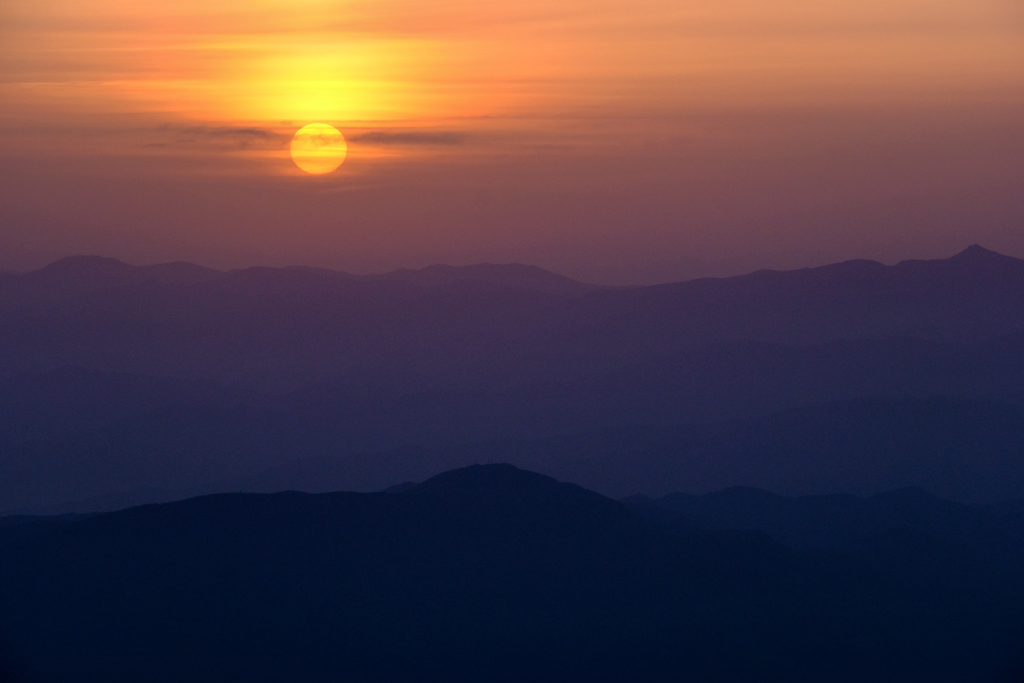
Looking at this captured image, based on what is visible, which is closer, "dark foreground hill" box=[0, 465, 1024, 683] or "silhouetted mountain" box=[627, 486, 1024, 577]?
"dark foreground hill" box=[0, 465, 1024, 683]

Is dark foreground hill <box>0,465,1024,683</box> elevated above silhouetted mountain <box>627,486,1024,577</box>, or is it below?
below

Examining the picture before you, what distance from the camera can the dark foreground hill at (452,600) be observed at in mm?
81188

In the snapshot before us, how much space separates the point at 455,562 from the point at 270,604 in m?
16.5

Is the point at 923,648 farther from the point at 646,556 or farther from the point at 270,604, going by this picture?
the point at 270,604

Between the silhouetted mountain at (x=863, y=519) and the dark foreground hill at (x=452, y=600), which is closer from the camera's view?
the dark foreground hill at (x=452, y=600)

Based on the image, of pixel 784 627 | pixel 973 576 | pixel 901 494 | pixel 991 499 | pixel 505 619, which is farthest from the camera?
pixel 991 499

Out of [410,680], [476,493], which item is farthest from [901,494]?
[410,680]

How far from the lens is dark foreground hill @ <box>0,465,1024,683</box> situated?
81188 mm

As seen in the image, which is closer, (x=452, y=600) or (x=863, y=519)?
(x=452, y=600)

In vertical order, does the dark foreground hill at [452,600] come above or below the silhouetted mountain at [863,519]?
below

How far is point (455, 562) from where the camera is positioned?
9200cm

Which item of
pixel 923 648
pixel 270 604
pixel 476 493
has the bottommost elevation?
pixel 923 648

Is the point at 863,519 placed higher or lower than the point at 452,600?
higher

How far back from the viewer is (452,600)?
88.0 metres
